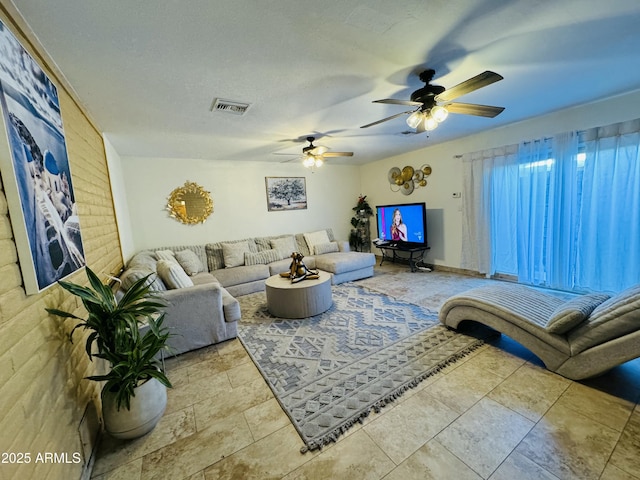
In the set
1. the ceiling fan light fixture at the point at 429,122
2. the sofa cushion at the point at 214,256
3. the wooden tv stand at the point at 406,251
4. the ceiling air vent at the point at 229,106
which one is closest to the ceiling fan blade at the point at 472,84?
the ceiling fan light fixture at the point at 429,122

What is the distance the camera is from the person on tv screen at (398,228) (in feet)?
16.1

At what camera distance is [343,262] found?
14.0ft

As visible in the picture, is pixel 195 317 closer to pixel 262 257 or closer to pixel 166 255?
pixel 166 255

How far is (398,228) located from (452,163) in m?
1.50

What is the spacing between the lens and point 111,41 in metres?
1.42

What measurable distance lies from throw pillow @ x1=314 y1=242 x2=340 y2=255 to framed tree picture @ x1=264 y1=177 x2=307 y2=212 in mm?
1058

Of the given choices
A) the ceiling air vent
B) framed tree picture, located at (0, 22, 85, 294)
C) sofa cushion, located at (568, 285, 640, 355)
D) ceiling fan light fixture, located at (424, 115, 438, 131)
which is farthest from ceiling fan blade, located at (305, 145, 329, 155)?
sofa cushion, located at (568, 285, 640, 355)

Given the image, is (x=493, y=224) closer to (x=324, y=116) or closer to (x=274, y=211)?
(x=324, y=116)

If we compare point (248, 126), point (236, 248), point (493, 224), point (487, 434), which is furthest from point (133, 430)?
point (493, 224)

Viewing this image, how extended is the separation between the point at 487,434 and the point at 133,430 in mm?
2050

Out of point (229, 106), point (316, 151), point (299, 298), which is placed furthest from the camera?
point (316, 151)

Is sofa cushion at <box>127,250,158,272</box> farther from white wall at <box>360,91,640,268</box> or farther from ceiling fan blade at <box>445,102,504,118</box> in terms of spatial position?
white wall at <box>360,91,640,268</box>

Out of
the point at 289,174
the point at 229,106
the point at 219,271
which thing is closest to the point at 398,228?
the point at 289,174

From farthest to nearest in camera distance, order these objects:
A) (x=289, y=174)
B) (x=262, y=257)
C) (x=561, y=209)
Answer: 1. (x=289, y=174)
2. (x=262, y=257)
3. (x=561, y=209)
